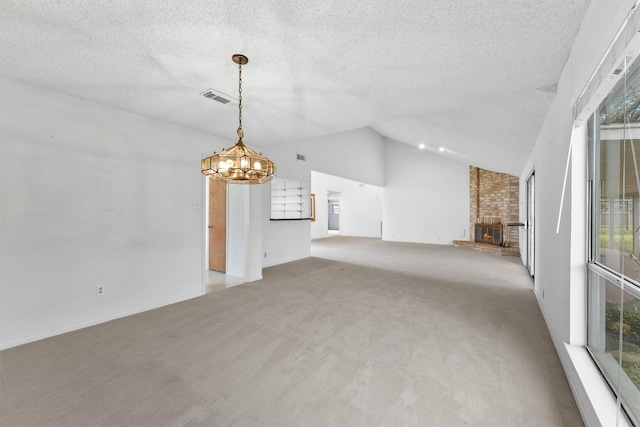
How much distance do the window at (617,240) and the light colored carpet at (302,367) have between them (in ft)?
1.28

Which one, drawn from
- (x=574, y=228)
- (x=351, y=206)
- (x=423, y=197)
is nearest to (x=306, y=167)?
(x=423, y=197)

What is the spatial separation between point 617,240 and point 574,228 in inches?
15.5

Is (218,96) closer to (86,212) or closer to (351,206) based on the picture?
(86,212)

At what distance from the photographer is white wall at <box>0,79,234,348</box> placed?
7.91 feet

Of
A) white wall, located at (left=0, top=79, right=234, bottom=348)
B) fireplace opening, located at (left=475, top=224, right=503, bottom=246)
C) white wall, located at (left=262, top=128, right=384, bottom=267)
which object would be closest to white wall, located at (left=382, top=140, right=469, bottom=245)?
fireplace opening, located at (left=475, top=224, right=503, bottom=246)

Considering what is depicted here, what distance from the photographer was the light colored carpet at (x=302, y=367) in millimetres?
1575

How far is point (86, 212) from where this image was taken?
9.28 ft

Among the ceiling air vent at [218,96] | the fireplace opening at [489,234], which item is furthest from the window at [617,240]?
the fireplace opening at [489,234]

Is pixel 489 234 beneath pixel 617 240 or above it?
beneath

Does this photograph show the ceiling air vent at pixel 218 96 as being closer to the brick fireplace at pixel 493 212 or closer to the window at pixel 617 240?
the window at pixel 617 240

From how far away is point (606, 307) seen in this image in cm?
162

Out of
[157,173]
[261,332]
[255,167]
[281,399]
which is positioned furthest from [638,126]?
[157,173]

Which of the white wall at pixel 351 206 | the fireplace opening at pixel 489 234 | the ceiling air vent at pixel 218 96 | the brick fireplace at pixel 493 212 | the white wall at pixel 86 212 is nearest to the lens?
the white wall at pixel 86 212

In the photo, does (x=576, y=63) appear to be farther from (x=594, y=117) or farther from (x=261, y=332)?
(x=261, y=332)
